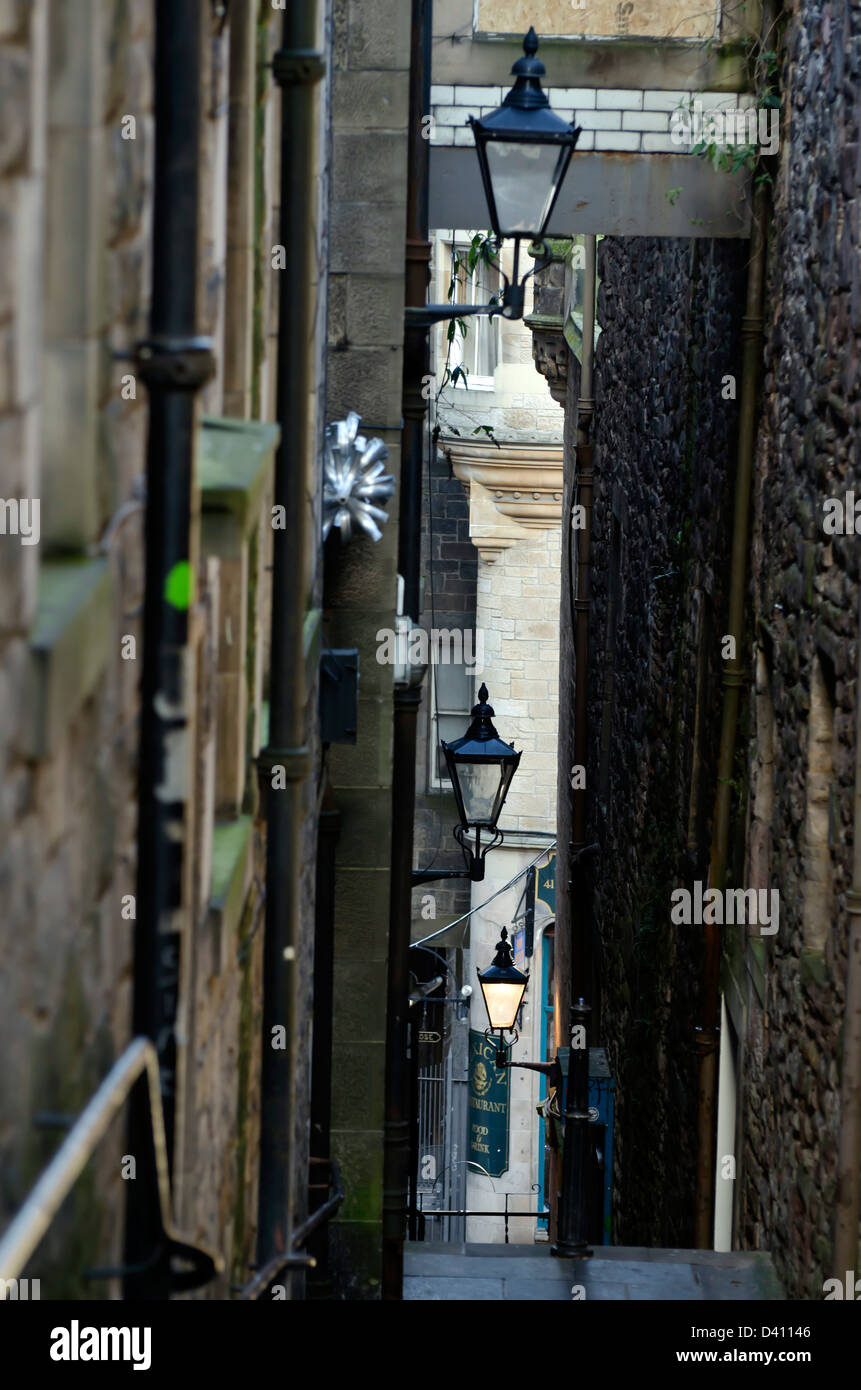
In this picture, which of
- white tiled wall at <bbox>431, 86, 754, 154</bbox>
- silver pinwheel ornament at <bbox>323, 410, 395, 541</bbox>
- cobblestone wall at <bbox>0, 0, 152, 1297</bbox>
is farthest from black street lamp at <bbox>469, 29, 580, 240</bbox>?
cobblestone wall at <bbox>0, 0, 152, 1297</bbox>

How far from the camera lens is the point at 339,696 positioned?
6.64 meters

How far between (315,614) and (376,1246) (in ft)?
9.26

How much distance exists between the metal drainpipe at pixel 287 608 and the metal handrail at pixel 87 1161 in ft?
5.52

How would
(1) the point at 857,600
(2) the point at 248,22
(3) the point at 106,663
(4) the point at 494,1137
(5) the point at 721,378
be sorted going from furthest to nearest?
(4) the point at 494,1137 < (5) the point at 721,378 < (1) the point at 857,600 < (2) the point at 248,22 < (3) the point at 106,663

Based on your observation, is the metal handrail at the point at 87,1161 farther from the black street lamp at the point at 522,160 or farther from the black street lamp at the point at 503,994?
the black street lamp at the point at 503,994

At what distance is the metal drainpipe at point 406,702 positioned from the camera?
6984 mm

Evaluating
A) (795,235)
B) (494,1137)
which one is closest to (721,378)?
(795,235)

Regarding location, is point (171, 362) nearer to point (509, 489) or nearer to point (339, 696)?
point (339, 696)

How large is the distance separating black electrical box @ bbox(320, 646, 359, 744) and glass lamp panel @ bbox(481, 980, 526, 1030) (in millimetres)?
3848

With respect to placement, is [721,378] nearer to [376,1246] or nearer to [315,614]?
[315,614]

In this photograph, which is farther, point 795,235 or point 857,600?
point 795,235

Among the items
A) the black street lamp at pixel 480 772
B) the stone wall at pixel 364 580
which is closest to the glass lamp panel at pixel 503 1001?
the black street lamp at pixel 480 772

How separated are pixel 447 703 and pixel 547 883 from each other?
363 cm

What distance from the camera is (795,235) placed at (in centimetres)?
729
